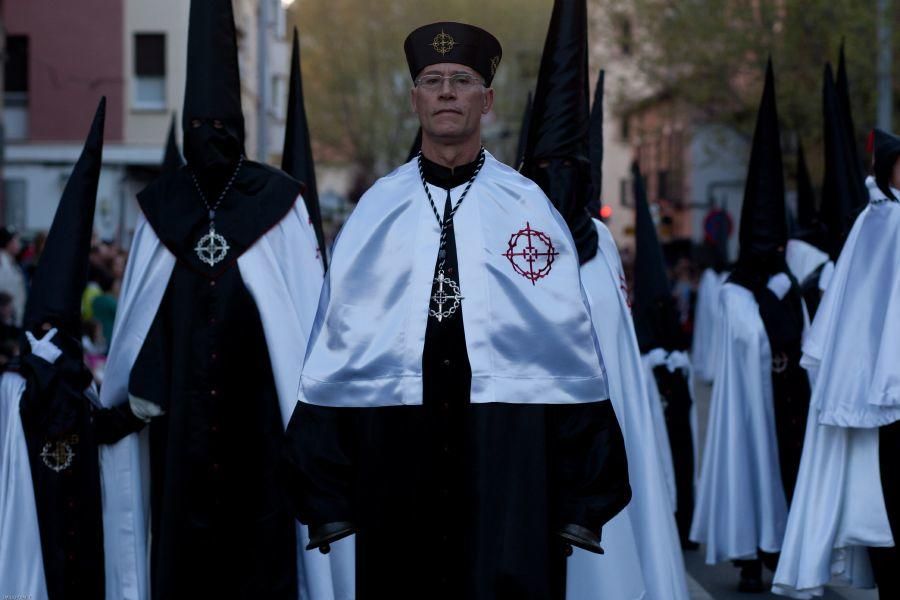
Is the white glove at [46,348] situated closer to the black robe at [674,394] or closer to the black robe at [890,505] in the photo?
the black robe at [890,505]

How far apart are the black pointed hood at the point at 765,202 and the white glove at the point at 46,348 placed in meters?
4.75

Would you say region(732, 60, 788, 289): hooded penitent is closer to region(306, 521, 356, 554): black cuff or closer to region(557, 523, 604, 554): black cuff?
region(557, 523, 604, 554): black cuff

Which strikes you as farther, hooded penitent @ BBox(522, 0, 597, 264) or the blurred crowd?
the blurred crowd

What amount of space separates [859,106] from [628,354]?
2450 centimetres

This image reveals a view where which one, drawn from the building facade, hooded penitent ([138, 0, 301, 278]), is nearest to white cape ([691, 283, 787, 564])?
hooded penitent ([138, 0, 301, 278])

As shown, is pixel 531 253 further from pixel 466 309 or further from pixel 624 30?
Answer: pixel 624 30

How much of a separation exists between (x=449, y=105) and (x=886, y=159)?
3638mm

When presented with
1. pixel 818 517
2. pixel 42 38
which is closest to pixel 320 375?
pixel 818 517

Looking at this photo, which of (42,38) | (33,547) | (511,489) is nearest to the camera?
(511,489)

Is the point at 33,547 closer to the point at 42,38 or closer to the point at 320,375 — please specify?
the point at 320,375

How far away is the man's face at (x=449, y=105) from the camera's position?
5.02 metres

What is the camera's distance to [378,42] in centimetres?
5466

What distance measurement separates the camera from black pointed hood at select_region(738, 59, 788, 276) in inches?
414

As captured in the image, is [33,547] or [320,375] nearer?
[320,375]
